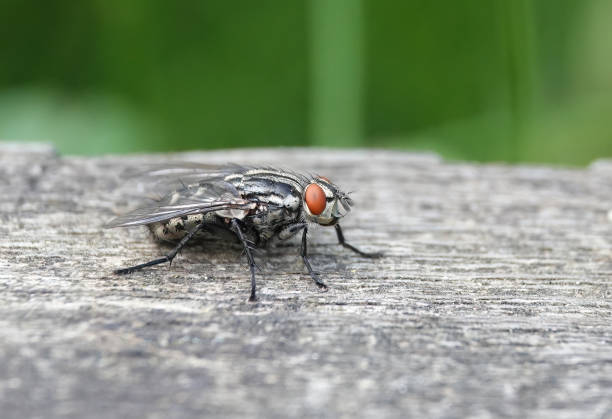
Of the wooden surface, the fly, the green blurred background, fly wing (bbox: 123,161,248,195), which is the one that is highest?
the green blurred background

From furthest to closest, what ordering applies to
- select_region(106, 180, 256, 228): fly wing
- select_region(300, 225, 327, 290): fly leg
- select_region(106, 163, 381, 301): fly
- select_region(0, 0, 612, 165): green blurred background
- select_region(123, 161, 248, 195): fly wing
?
select_region(0, 0, 612, 165): green blurred background
select_region(123, 161, 248, 195): fly wing
select_region(106, 163, 381, 301): fly
select_region(106, 180, 256, 228): fly wing
select_region(300, 225, 327, 290): fly leg

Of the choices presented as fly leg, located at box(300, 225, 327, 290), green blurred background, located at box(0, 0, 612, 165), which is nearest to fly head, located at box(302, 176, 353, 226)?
fly leg, located at box(300, 225, 327, 290)

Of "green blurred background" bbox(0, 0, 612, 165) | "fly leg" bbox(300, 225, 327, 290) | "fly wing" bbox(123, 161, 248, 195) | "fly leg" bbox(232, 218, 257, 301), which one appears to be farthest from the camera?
Answer: "green blurred background" bbox(0, 0, 612, 165)

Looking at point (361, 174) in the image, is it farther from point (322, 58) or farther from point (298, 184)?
point (322, 58)

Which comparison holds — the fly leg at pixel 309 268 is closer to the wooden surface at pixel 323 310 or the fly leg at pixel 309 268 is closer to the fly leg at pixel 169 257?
Answer: the wooden surface at pixel 323 310

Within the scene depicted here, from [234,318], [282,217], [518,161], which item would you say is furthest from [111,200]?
[518,161]

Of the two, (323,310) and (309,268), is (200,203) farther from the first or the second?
(323,310)

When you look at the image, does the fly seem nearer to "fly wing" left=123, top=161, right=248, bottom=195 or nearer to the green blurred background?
"fly wing" left=123, top=161, right=248, bottom=195
